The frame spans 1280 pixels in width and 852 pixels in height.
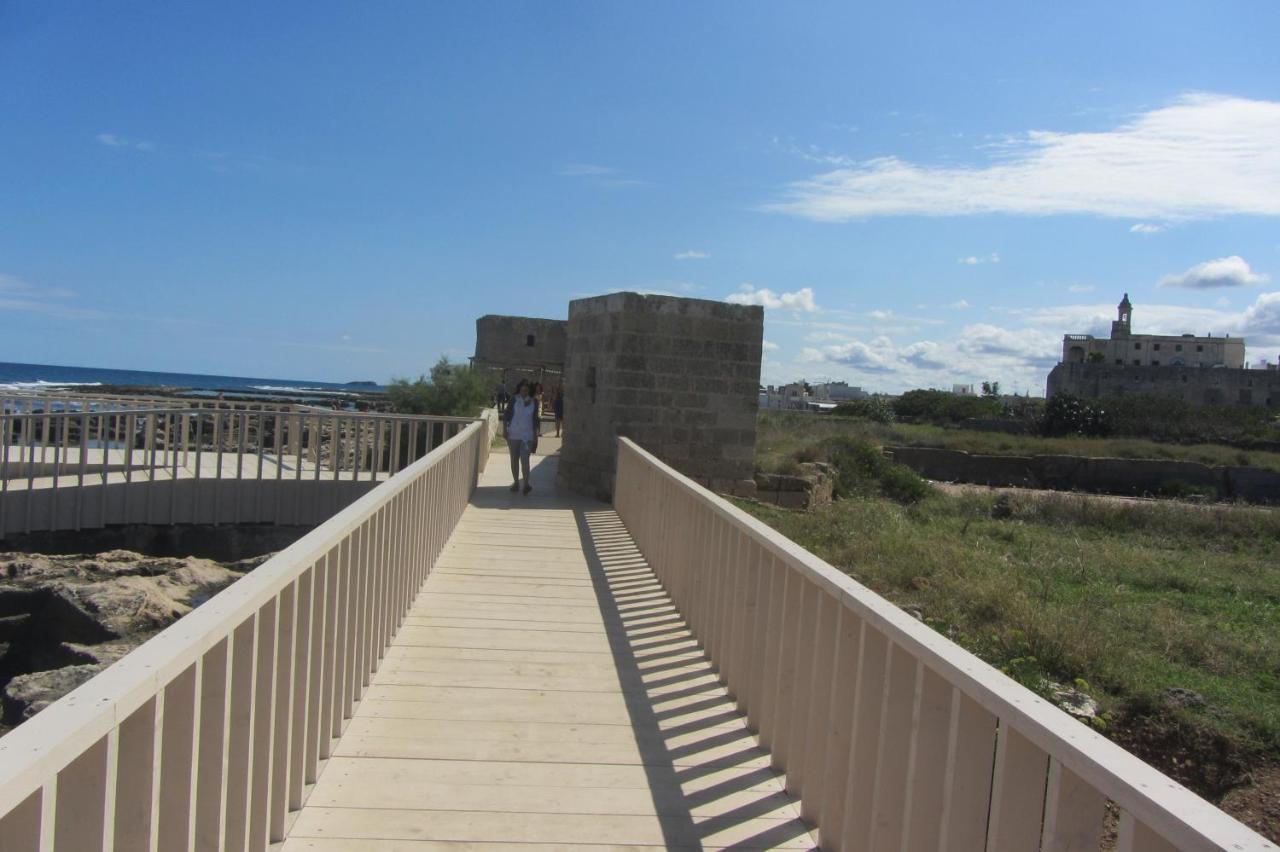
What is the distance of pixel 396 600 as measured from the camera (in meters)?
5.80

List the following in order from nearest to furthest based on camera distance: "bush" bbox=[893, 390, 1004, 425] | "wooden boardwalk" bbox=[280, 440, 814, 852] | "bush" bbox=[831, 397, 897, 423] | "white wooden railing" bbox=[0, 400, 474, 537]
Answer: "wooden boardwalk" bbox=[280, 440, 814, 852] < "white wooden railing" bbox=[0, 400, 474, 537] < "bush" bbox=[831, 397, 897, 423] < "bush" bbox=[893, 390, 1004, 425]

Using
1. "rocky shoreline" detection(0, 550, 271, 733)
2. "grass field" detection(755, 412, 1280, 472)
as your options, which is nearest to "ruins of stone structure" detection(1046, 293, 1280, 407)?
"grass field" detection(755, 412, 1280, 472)

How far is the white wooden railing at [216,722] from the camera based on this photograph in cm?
178

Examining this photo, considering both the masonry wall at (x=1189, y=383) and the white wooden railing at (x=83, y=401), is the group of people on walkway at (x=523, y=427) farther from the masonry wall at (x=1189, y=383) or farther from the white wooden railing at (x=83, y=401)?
the masonry wall at (x=1189, y=383)

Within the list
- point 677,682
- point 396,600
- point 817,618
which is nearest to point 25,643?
point 396,600

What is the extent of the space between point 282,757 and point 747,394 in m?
10.9

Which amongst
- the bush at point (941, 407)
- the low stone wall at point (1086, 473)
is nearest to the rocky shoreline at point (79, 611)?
the low stone wall at point (1086, 473)

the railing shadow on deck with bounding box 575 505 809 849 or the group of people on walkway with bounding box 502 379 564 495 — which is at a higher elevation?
the group of people on walkway with bounding box 502 379 564 495

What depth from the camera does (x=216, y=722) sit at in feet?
8.41

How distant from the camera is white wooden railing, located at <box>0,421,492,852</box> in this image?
5.83 ft

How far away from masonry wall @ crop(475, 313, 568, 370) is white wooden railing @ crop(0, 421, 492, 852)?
984 inches

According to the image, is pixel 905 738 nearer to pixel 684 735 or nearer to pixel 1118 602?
pixel 684 735

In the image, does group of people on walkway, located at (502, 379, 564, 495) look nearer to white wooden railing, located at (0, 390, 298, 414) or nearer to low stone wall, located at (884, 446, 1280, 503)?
white wooden railing, located at (0, 390, 298, 414)

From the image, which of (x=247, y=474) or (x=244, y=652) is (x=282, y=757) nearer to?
(x=244, y=652)
